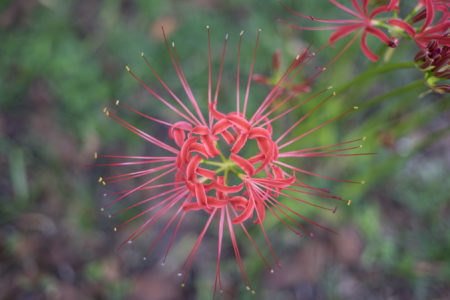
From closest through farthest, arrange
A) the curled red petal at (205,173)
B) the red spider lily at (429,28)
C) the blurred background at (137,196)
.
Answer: the red spider lily at (429,28) < the curled red petal at (205,173) < the blurred background at (137,196)

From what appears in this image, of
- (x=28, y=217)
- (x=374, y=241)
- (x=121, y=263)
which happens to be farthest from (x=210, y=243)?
Answer: (x=28, y=217)

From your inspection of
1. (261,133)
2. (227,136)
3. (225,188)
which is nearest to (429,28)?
(261,133)

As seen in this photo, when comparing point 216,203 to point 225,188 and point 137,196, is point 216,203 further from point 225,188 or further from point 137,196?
point 137,196

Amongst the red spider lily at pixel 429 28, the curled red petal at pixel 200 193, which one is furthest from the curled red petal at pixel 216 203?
the red spider lily at pixel 429 28

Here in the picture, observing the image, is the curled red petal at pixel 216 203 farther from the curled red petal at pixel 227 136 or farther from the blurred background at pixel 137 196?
the blurred background at pixel 137 196

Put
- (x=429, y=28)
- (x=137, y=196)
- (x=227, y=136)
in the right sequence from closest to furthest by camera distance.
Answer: (x=429, y=28) → (x=227, y=136) → (x=137, y=196)

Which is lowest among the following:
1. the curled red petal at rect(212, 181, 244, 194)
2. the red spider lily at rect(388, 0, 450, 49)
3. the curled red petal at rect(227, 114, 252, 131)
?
the curled red petal at rect(212, 181, 244, 194)

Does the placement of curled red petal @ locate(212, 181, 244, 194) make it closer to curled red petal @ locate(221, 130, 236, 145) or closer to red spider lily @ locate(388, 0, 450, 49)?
curled red petal @ locate(221, 130, 236, 145)

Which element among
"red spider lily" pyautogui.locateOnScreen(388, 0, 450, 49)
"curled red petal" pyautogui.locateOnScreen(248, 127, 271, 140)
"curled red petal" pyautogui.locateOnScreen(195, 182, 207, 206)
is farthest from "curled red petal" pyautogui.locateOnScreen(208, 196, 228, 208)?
"red spider lily" pyautogui.locateOnScreen(388, 0, 450, 49)
